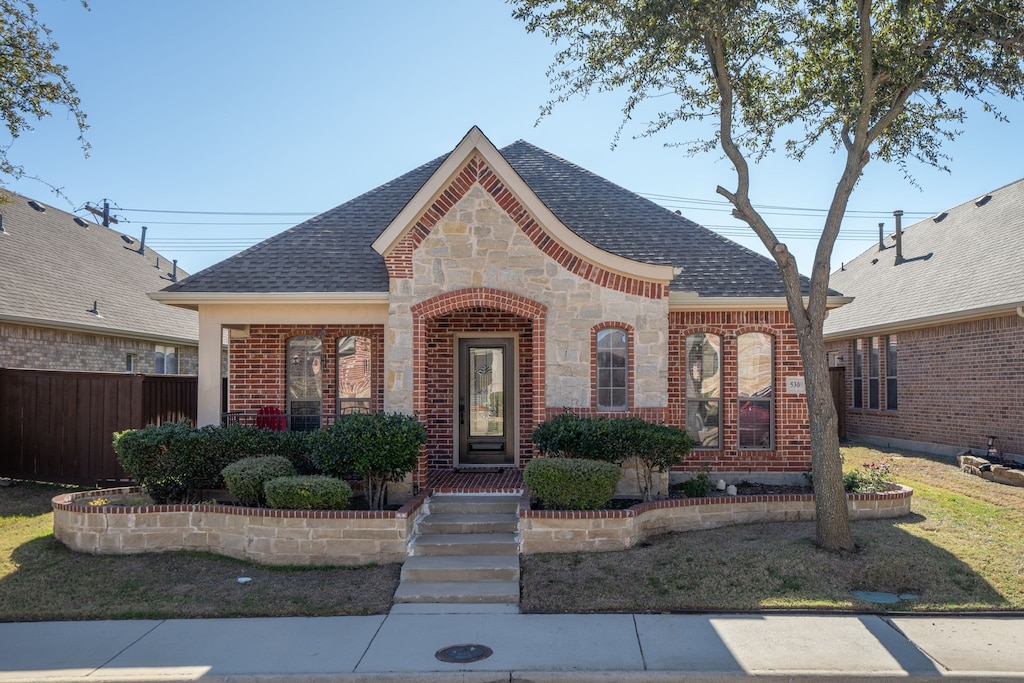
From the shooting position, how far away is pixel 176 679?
18.4 ft

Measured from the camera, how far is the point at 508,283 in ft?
33.9

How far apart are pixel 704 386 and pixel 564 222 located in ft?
11.5

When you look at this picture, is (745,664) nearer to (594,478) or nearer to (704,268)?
(594,478)

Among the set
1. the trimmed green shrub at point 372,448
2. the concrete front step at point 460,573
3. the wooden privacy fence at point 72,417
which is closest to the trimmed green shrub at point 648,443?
the concrete front step at point 460,573

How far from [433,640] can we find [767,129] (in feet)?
28.0

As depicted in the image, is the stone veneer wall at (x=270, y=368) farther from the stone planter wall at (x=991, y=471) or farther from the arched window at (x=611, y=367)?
the stone planter wall at (x=991, y=471)

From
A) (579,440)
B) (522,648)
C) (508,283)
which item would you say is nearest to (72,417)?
(508,283)

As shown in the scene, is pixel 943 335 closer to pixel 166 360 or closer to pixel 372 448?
pixel 372 448

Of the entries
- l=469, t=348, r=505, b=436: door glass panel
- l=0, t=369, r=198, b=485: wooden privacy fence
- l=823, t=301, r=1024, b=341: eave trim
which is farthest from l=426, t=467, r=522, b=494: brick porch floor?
l=823, t=301, r=1024, b=341: eave trim

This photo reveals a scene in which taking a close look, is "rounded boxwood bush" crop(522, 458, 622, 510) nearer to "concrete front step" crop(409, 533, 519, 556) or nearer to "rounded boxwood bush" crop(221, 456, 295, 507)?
"concrete front step" crop(409, 533, 519, 556)

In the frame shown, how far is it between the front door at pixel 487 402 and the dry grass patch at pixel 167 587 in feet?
14.8

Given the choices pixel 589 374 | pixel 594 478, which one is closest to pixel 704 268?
pixel 589 374

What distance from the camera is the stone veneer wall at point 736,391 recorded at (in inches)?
460

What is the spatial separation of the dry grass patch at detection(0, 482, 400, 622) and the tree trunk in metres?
4.83
